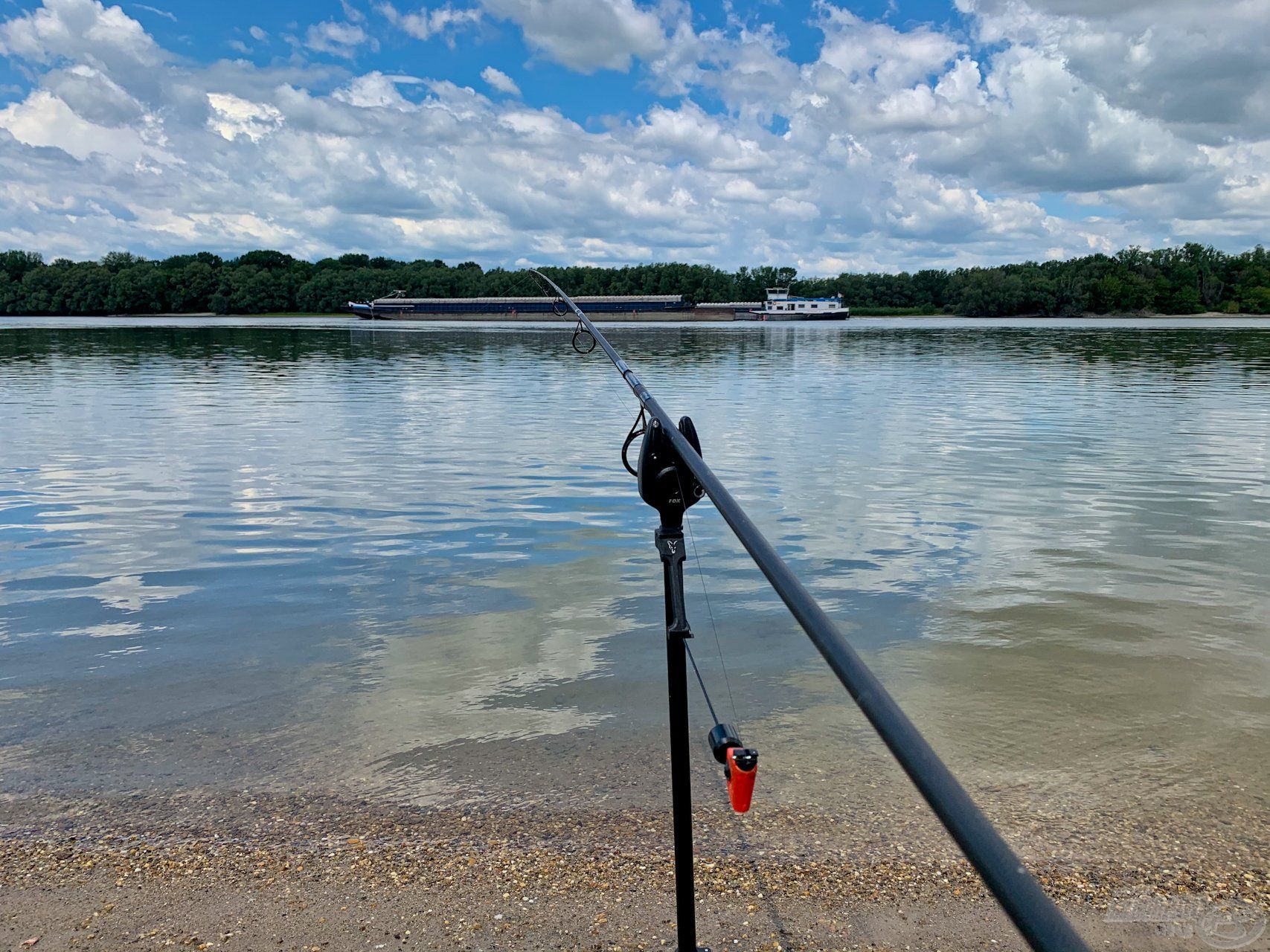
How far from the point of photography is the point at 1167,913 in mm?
3908

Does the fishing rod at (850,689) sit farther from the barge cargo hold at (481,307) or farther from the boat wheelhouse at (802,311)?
the boat wheelhouse at (802,311)

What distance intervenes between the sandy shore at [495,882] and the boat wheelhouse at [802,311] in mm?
141991

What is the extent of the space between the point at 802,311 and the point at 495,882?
474 ft

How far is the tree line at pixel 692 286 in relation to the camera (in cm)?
16462

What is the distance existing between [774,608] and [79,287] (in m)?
203

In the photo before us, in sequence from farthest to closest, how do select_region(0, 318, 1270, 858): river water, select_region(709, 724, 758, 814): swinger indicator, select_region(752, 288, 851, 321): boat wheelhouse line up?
select_region(752, 288, 851, 321): boat wheelhouse → select_region(0, 318, 1270, 858): river water → select_region(709, 724, 758, 814): swinger indicator

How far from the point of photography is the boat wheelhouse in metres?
143

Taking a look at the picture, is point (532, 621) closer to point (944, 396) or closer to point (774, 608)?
point (774, 608)

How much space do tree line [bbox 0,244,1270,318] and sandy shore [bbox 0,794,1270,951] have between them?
171 m

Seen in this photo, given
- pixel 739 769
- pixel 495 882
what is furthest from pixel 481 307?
pixel 739 769

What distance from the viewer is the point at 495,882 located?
4090 mm

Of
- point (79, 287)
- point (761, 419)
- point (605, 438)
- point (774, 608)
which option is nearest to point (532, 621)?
point (774, 608)

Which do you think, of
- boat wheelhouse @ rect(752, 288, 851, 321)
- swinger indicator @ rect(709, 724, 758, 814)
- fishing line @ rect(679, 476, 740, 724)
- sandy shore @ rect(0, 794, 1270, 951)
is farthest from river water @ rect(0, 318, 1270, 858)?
boat wheelhouse @ rect(752, 288, 851, 321)

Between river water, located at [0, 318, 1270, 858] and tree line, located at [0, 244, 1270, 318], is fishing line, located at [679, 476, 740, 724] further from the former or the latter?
tree line, located at [0, 244, 1270, 318]
